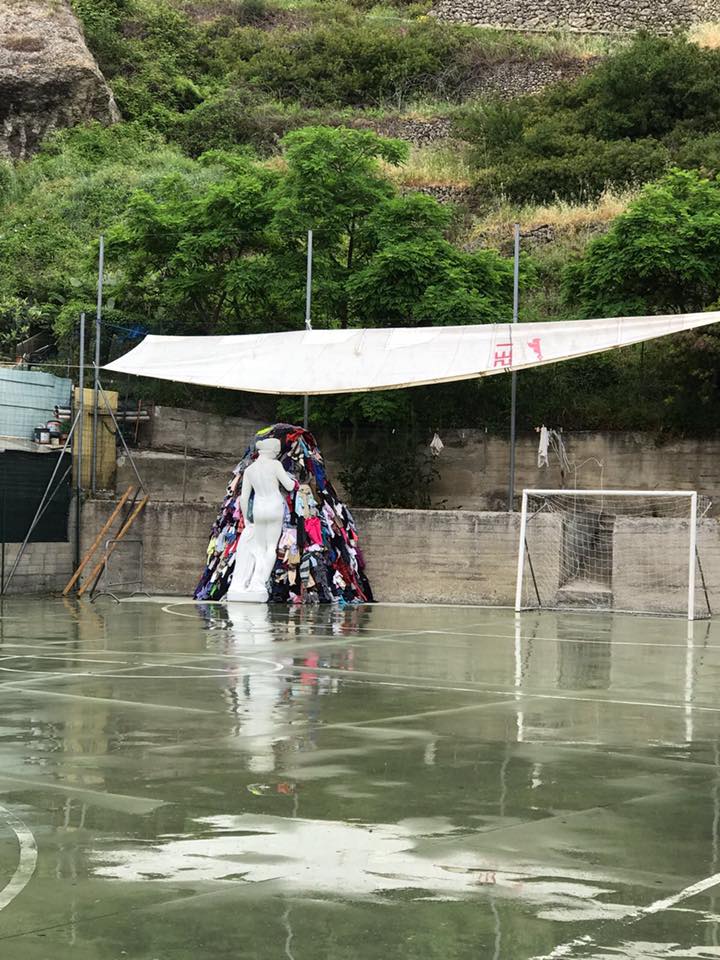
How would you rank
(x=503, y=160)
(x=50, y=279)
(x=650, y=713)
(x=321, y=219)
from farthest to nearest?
1. (x=503, y=160)
2. (x=50, y=279)
3. (x=321, y=219)
4. (x=650, y=713)

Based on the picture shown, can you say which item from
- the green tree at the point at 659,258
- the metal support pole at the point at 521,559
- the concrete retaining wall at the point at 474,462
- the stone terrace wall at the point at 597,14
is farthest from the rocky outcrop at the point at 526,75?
the metal support pole at the point at 521,559

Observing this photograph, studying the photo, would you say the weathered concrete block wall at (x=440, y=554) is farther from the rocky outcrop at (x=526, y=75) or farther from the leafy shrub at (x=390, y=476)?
the rocky outcrop at (x=526, y=75)

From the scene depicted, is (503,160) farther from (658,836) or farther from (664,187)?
(658,836)

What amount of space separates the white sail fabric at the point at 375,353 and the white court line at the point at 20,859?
1456 cm

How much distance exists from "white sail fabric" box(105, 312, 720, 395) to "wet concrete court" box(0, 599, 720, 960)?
282 inches

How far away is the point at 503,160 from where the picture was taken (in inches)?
1558

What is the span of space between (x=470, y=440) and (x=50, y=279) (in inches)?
546

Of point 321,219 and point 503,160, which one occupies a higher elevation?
point 503,160

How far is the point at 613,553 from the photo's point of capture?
21219 millimetres

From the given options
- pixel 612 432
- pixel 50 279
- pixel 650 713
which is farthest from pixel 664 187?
pixel 650 713

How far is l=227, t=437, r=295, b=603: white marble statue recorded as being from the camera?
22.0m

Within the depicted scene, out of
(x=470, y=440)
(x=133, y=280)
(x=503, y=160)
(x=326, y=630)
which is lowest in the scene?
(x=326, y=630)

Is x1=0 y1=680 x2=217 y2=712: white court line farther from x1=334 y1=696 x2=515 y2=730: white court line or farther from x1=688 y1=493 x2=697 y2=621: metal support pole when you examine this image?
x1=688 y1=493 x2=697 y2=621: metal support pole

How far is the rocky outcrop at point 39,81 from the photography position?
148 ft
